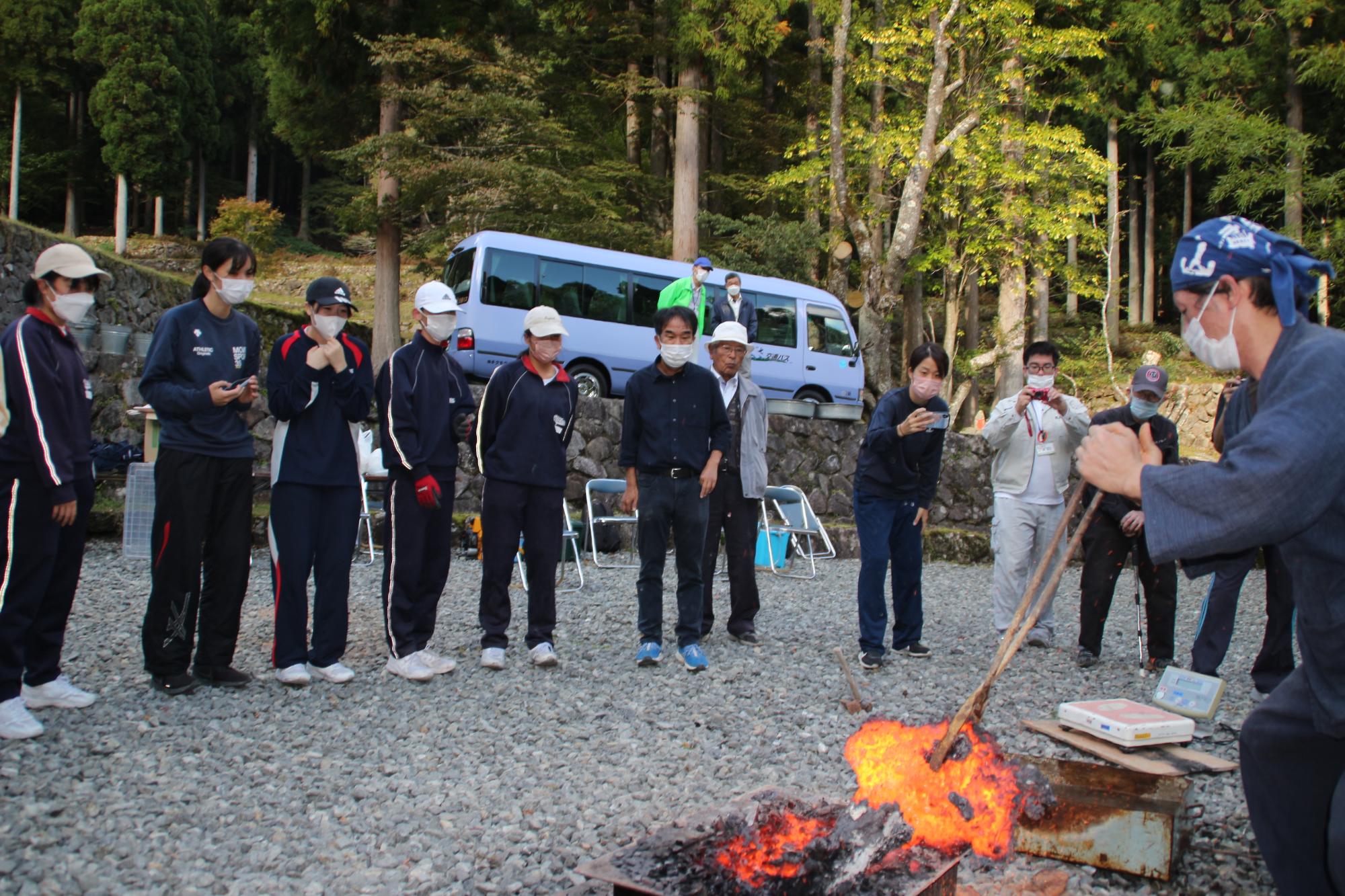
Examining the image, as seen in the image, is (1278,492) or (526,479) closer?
(1278,492)

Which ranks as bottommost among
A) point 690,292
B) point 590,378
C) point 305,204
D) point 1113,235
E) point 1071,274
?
point 590,378

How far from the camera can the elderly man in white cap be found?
619 centimetres

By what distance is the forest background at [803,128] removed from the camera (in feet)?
51.7

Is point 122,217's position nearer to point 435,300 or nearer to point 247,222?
point 247,222

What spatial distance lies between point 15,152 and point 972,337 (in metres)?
26.7

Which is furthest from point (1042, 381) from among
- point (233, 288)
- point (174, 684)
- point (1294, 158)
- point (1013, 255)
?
point (1294, 158)

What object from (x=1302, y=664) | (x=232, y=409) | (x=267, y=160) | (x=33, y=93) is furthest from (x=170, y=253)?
(x=1302, y=664)

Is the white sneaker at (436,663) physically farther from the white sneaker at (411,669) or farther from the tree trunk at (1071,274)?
the tree trunk at (1071,274)

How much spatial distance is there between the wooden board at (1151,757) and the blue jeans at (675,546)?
2207 millimetres

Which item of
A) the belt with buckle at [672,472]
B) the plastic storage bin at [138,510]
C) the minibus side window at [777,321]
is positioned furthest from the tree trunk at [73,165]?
the belt with buckle at [672,472]

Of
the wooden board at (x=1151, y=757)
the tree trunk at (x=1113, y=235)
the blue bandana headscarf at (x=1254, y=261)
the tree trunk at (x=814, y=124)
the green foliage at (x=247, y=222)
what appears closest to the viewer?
the blue bandana headscarf at (x=1254, y=261)

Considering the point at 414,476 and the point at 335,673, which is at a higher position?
the point at 414,476

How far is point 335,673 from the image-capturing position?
488 cm

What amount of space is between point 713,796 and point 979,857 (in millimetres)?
1001
